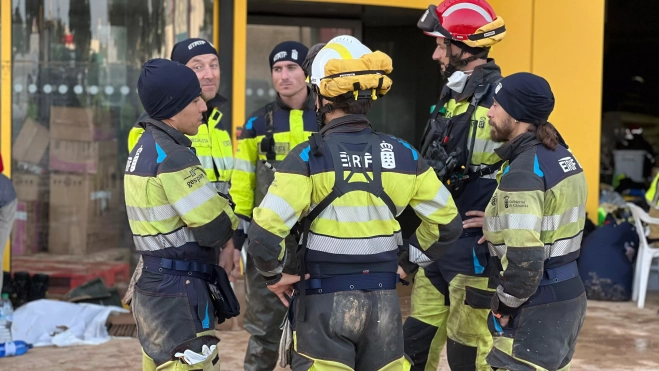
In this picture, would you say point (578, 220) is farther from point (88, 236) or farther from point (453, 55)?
point (88, 236)

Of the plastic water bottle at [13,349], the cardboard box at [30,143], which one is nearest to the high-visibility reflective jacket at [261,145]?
the plastic water bottle at [13,349]

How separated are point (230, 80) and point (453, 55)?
3633mm

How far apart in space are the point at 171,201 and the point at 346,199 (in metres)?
0.77

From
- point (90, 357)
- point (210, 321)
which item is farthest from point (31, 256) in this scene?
point (210, 321)

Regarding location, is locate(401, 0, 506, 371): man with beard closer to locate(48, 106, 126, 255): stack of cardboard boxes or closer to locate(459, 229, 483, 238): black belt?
locate(459, 229, 483, 238): black belt

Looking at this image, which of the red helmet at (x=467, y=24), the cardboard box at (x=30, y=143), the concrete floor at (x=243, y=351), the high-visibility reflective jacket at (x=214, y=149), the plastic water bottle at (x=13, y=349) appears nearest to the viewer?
the red helmet at (x=467, y=24)

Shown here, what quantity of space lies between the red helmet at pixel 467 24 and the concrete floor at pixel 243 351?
256cm

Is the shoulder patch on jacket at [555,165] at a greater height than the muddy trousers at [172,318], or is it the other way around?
the shoulder patch on jacket at [555,165]

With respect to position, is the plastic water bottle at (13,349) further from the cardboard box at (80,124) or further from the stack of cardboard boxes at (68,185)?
the cardboard box at (80,124)

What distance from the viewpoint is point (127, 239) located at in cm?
820

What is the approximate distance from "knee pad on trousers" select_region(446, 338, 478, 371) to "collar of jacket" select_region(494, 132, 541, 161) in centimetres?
122

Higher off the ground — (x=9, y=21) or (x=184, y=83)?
(x=9, y=21)

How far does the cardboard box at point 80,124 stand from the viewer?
313 inches

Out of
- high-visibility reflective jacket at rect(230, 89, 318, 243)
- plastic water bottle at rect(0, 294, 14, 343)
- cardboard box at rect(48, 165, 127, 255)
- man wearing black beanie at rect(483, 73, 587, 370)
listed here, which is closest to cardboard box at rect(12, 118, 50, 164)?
cardboard box at rect(48, 165, 127, 255)
